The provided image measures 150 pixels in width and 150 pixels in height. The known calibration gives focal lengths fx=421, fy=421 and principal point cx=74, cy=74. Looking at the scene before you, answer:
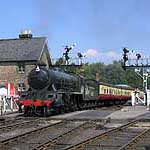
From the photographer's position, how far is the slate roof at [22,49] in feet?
170

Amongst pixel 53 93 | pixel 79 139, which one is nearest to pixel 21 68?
pixel 53 93

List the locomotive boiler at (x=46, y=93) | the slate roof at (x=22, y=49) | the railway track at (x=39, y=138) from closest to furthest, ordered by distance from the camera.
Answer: the railway track at (x=39, y=138), the locomotive boiler at (x=46, y=93), the slate roof at (x=22, y=49)

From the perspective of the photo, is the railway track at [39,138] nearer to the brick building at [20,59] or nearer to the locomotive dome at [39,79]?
the locomotive dome at [39,79]

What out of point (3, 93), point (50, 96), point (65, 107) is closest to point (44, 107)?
point (50, 96)

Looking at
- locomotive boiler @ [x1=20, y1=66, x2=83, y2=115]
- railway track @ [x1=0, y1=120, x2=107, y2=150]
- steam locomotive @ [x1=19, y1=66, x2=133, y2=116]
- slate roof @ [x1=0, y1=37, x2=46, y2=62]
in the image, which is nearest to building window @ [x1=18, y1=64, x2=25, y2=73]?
slate roof @ [x1=0, y1=37, x2=46, y2=62]

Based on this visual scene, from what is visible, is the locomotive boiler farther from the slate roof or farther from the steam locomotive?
the slate roof

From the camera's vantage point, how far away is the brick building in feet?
170

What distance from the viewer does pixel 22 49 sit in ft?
175

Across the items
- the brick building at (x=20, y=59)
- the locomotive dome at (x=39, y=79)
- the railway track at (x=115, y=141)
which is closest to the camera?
the railway track at (x=115, y=141)

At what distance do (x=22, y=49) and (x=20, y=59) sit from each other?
2027 millimetres

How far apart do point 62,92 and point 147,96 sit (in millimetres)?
16147

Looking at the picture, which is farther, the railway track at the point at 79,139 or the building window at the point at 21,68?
the building window at the point at 21,68

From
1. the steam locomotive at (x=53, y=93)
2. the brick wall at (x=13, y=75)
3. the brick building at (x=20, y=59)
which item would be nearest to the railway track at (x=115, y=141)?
the steam locomotive at (x=53, y=93)

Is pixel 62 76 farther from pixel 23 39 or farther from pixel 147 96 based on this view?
pixel 23 39
